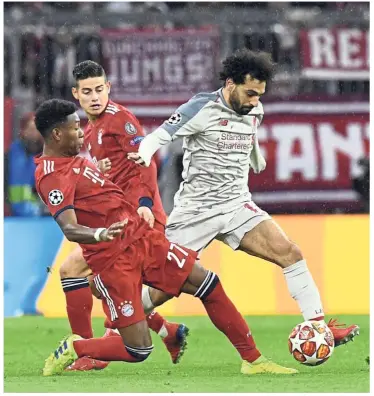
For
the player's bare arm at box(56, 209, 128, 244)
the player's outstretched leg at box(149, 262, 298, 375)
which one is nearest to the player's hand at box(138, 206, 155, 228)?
the player's outstretched leg at box(149, 262, 298, 375)

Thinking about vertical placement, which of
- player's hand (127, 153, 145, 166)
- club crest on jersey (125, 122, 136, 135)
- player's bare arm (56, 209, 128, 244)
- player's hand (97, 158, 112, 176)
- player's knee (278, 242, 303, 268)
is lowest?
player's knee (278, 242, 303, 268)

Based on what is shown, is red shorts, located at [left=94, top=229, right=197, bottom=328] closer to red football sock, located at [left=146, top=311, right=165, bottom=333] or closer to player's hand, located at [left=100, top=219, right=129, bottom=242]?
player's hand, located at [left=100, top=219, right=129, bottom=242]

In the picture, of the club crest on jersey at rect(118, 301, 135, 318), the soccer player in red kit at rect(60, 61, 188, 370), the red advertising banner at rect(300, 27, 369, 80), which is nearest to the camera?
the club crest on jersey at rect(118, 301, 135, 318)

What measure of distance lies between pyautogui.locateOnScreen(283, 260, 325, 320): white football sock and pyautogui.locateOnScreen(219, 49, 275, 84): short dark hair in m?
1.34

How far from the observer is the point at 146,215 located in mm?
8531

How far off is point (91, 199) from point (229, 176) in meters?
1.33

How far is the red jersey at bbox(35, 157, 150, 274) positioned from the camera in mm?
8133

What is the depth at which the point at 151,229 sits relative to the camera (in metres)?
8.45

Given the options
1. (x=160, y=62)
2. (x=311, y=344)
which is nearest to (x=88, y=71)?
(x=311, y=344)

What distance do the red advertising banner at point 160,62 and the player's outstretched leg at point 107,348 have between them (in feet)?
23.2

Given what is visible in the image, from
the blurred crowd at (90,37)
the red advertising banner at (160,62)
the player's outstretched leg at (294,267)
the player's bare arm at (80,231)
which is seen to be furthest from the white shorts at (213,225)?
the red advertising banner at (160,62)

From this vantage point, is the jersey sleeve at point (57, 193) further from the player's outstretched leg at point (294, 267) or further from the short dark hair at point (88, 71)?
the player's outstretched leg at point (294, 267)

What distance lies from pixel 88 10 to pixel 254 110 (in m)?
6.63

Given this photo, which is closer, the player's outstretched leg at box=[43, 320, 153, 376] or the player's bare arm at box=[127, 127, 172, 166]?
the player's outstretched leg at box=[43, 320, 153, 376]
